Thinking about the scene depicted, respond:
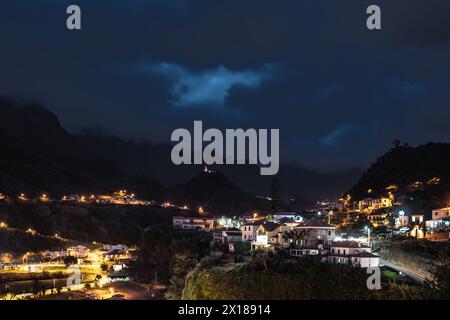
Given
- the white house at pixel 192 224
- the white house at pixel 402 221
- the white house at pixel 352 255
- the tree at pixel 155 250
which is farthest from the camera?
the white house at pixel 192 224

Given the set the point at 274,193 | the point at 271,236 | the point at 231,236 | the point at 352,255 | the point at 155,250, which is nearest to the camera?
the point at 352,255

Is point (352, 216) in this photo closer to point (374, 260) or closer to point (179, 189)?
point (374, 260)

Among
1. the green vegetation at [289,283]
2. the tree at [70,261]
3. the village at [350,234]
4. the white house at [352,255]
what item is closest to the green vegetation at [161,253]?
the village at [350,234]

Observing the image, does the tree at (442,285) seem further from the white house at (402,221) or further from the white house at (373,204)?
the white house at (373,204)

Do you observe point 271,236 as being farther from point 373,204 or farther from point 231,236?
point 373,204

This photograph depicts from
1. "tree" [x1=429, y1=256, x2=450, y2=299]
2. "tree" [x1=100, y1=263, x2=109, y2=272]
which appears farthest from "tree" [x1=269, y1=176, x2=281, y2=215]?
"tree" [x1=429, y1=256, x2=450, y2=299]

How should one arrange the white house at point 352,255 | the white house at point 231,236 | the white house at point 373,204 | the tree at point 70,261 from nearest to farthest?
the white house at point 352,255
the white house at point 231,236
the tree at point 70,261
the white house at point 373,204

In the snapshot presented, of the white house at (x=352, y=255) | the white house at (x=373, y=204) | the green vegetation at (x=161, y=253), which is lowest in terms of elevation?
the green vegetation at (x=161, y=253)

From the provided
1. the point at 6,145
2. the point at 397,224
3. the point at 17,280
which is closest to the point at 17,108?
the point at 6,145

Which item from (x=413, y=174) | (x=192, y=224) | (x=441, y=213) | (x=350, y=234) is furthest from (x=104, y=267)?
(x=413, y=174)

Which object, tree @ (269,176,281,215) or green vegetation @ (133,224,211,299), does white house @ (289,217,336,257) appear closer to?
green vegetation @ (133,224,211,299)
